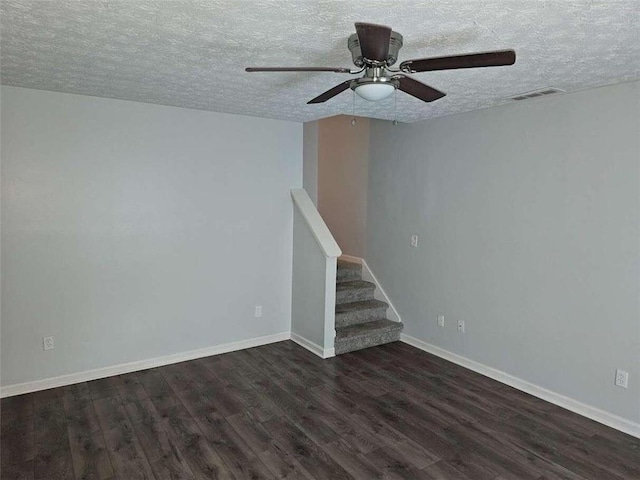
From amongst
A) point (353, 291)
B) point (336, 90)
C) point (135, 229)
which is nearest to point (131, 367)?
point (135, 229)

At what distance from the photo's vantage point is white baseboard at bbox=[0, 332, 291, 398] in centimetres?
347

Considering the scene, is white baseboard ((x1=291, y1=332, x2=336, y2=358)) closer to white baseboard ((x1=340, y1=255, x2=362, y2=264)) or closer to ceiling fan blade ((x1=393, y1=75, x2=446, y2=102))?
white baseboard ((x1=340, y1=255, x2=362, y2=264))

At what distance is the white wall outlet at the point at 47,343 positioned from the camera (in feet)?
11.6

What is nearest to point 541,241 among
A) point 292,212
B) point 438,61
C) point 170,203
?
point 438,61

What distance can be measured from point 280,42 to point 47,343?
310 centimetres

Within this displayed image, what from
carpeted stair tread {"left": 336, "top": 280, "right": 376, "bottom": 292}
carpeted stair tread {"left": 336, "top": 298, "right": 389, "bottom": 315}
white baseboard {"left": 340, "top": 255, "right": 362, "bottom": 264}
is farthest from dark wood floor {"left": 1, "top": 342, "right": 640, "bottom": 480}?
white baseboard {"left": 340, "top": 255, "right": 362, "bottom": 264}

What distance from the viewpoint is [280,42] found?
88.3 inches

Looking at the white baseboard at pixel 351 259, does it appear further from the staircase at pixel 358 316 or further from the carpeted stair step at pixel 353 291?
the carpeted stair step at pixel 353 291

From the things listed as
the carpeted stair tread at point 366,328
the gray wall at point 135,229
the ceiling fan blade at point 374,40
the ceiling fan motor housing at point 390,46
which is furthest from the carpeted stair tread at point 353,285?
the ceiling fan blade at point 374,40

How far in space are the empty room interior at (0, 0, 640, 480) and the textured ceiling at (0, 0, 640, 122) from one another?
2 cm

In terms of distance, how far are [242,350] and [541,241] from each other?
3.07 metres

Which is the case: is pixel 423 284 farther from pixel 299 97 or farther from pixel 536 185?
pixel 299 97

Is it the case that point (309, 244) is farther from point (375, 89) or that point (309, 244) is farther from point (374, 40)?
point (374, 40)

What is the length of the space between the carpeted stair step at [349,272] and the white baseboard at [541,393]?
3.75 ft
